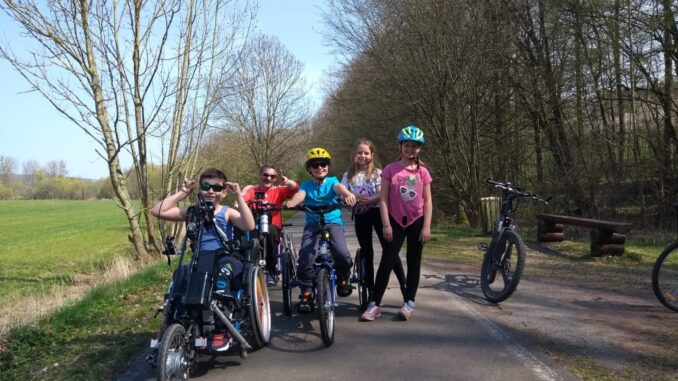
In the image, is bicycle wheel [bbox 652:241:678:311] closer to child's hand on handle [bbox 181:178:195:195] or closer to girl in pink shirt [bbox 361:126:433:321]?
girl in pink shirt [bbox 361:126:433:321]

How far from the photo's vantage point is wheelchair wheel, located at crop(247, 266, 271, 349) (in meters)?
4.11

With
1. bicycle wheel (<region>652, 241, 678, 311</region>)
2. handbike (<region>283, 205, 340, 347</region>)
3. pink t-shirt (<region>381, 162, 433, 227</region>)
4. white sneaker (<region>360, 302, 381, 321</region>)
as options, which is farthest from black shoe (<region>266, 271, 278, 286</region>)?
bicycle wheel (<region>652, 241, 678, 311</region>)

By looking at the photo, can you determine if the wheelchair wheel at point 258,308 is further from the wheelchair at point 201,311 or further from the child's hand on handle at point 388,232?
the child's hand on handle at point 388,232

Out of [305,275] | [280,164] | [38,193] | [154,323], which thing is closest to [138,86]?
[154,323]

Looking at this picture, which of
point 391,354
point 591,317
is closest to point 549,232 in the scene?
point 591,317

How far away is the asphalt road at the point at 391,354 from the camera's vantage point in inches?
151

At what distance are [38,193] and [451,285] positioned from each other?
10840 cm

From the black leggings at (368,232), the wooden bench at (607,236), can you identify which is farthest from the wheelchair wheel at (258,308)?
the wooden bench at (607,236)

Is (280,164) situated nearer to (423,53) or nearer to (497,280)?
(423,53)

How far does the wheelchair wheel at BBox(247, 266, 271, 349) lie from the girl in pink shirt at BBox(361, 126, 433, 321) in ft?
3.85

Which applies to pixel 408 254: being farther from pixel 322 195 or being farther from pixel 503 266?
pixel 503 266

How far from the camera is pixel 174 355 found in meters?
3.36

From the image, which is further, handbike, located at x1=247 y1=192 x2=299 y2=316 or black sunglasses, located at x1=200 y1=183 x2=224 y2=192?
handbike, located at x1=247 y1=192 x2=299 y2=316

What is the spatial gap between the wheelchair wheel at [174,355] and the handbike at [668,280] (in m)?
4.72
